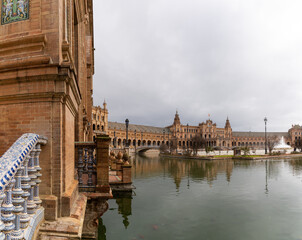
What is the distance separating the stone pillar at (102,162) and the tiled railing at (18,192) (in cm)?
220

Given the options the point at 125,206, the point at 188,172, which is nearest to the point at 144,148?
the point at 188,172

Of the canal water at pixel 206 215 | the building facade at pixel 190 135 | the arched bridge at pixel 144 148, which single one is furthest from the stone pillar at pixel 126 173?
the building facade at pixel 190 135

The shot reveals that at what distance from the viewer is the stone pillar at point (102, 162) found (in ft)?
18.7

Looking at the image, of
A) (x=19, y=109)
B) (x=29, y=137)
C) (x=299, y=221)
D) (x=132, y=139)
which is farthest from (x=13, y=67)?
(x=132, y=139)

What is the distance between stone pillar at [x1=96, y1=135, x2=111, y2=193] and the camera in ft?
18.7

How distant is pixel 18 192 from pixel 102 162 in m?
3.43

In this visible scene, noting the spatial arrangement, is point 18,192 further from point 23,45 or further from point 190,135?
point 190,135

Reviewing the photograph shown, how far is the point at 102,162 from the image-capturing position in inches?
229

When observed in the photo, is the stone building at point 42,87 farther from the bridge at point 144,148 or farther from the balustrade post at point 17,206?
the bridge at point 144,148

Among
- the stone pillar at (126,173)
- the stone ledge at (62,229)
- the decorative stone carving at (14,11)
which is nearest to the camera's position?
the stone ledge at (62,229)

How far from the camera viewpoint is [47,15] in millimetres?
4191

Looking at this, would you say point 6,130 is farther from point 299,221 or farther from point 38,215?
point 299,221

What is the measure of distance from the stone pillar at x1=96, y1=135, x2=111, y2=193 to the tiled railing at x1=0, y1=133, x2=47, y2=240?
2.20 metres

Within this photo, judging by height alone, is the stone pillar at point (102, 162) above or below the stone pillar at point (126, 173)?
above
